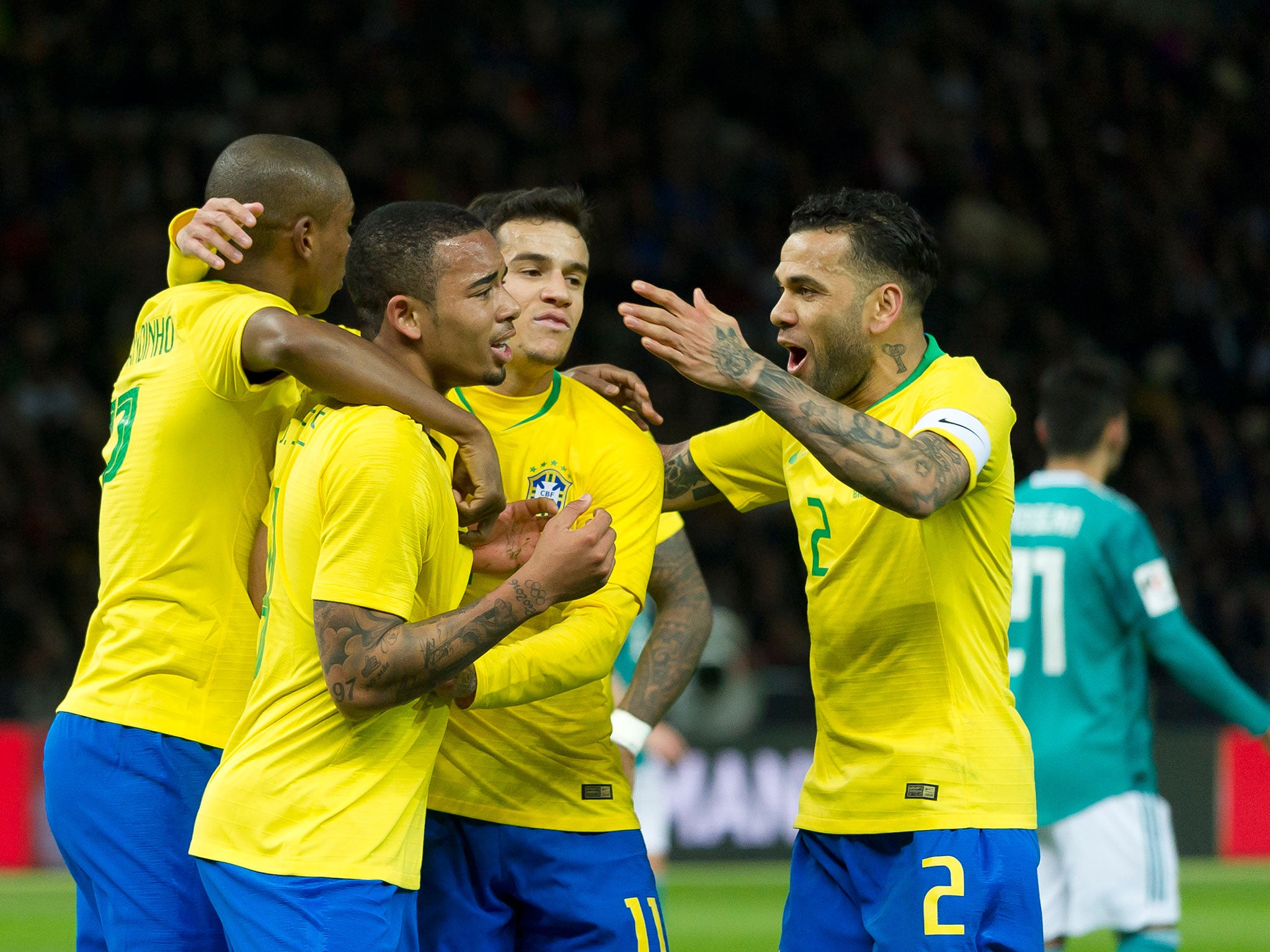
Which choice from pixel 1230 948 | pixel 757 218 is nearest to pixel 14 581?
pixel 757 218

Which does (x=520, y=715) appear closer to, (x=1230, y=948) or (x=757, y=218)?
(x=1230, y=948)

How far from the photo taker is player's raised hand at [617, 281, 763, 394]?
344 centimetres

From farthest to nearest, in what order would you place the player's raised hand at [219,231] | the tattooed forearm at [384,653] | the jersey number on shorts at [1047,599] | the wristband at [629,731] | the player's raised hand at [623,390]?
the jersey number on shorts at [1047,599] → the wristband at [629,731] → the player's raised hand at [623,390] → the player's raised hand at [219,231] → the tattooed forearm at [384,653]

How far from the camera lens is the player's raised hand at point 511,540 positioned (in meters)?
3.59

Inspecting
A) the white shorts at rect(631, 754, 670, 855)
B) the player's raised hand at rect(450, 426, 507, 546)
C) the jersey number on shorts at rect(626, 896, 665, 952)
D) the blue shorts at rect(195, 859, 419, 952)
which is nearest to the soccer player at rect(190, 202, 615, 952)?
the blue shorts at rect(195, 859, 419, 952)

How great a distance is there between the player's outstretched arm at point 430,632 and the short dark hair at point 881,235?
1.21 meters

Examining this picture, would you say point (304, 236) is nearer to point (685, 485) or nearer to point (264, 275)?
point (264, 275)

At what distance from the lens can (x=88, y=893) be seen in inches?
139

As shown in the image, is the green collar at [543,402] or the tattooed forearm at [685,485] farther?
the tattooed forearm at [685,485]

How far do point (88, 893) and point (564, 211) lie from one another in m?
2.12

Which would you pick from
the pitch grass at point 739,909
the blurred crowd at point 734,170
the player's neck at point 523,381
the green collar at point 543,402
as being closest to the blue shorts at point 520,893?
the green collar at point 543,402

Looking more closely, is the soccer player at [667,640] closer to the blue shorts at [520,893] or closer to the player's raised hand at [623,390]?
the player's raised hand at [623,390]

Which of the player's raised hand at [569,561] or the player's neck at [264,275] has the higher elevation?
the player's neck at [264,275]

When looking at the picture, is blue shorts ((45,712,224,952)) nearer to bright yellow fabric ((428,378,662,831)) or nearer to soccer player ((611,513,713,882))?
bright yellow fabric ((428,378,662,831))
